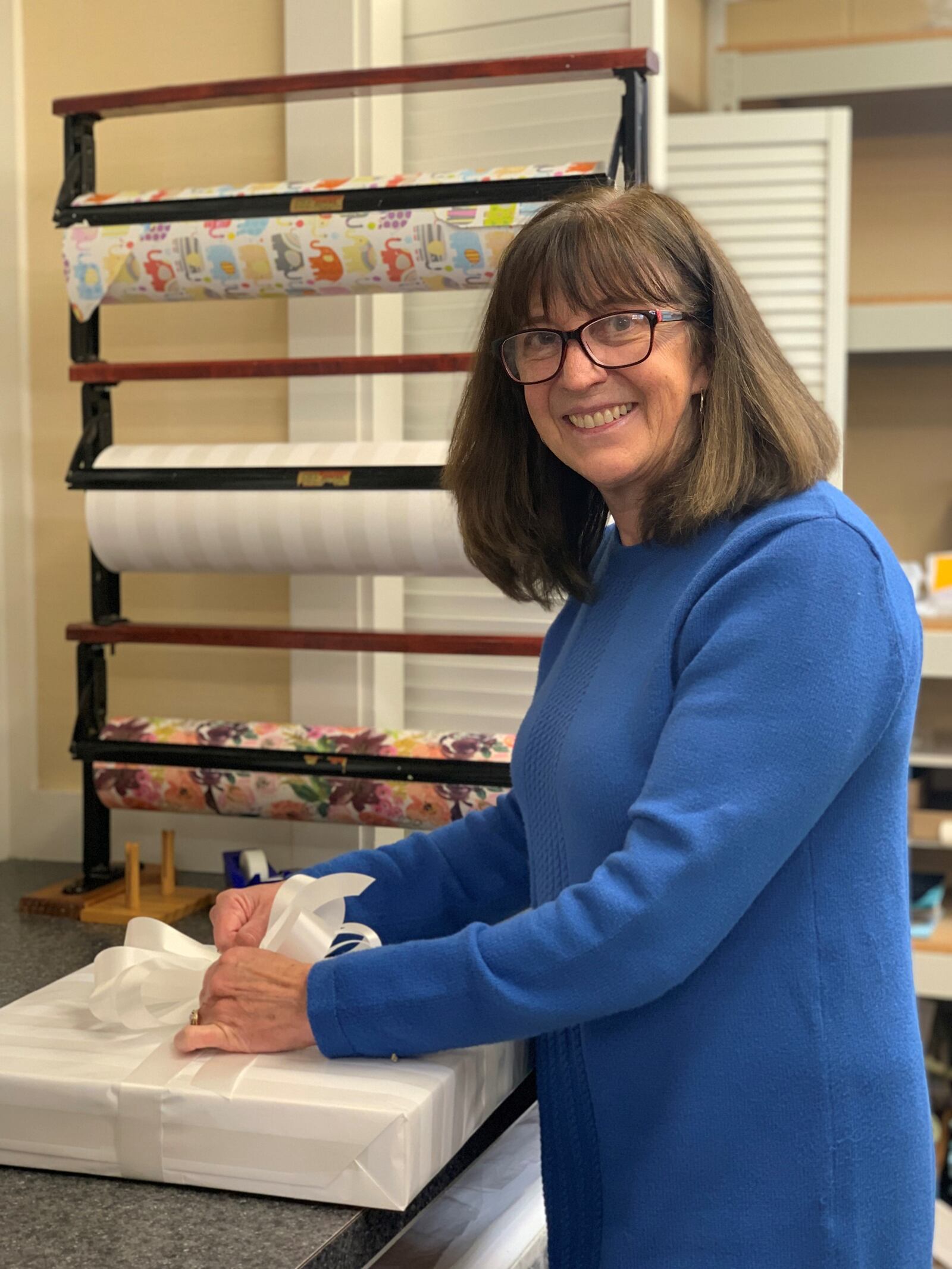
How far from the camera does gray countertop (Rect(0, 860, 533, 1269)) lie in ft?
2.52

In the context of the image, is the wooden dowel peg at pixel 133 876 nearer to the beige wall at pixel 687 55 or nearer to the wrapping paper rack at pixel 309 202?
the wrapping paper rack at pixel 309 202

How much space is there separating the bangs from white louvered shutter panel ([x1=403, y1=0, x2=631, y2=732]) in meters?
0.66

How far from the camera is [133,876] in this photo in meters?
1.52

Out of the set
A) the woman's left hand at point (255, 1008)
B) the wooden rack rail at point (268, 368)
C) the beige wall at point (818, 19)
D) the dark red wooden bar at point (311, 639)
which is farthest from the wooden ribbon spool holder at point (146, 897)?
the beige wall at point (818, 19)

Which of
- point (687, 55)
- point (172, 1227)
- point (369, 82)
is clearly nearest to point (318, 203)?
point (369, 82)

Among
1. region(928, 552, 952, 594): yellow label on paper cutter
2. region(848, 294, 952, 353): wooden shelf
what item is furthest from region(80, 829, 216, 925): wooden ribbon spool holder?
region(848, 294, 952, 353): wooden shelf

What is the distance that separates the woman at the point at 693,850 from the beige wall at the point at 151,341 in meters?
0.83

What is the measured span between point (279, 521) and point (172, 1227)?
0.81m

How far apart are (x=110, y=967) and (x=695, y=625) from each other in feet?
1.52

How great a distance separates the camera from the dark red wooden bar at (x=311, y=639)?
4.79ft

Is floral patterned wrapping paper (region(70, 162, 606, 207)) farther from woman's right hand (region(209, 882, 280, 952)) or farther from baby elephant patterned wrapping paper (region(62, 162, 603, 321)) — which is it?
woman's right hand (region(209, 882, 280, 952))

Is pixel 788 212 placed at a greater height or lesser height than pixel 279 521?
greater

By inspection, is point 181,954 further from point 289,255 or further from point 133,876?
point 289,255

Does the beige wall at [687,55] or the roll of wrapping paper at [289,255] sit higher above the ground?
the beige wall at [687,55]
